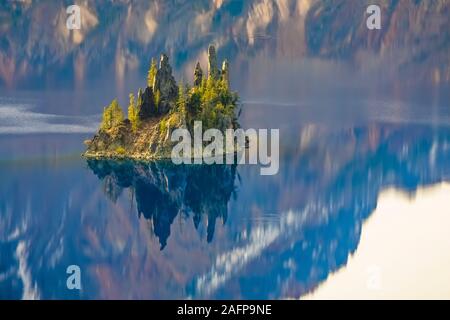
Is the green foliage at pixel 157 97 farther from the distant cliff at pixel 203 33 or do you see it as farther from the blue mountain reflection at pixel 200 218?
the distant cliff at pixel 203 33

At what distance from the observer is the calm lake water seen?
29.2 metres

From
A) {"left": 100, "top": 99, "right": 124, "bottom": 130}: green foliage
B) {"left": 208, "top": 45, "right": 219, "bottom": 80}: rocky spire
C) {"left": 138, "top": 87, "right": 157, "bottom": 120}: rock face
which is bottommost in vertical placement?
{"left": 100, "top": 99, "right": 124, "bottom": 130}: green foliage

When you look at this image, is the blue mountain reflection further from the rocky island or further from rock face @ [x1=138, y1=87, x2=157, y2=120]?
rock face @ [x1=138, y1=87, x2=157, y2=120]

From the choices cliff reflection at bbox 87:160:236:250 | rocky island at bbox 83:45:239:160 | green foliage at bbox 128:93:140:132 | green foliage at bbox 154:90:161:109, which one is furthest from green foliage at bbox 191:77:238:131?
cliff reflection at bbox 87:160:236:250

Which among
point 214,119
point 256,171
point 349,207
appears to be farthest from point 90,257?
point 214,119

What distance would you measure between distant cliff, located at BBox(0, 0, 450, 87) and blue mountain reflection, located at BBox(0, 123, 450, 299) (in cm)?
1561

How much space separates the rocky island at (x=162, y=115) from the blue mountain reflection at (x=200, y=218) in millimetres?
1039

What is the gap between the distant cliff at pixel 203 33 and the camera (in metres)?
Answer: 62.3

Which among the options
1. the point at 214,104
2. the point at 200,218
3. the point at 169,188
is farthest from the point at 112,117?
the point at 200,218

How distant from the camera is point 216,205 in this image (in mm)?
36750

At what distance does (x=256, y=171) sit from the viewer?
1670 inches

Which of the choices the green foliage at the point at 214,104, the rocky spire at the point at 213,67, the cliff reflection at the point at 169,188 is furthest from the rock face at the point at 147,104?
the cliff reflection at the point at 169,188

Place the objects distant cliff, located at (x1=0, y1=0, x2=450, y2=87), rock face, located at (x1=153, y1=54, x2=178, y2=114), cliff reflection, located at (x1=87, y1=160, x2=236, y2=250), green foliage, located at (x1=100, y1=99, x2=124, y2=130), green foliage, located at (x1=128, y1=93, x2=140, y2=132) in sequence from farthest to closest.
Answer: distant cliff, located at (x1=0, y1=0, x2=450, y2=87) → rock face, located at (x1=153, y1=54, x2=178, y2=114) → green foliage, located at (x1=100, y1=99, x2=124, y2=130) → green foliage, located at (x1=128, y1=93, x2=140, y2=132) → cliff reflection, located at (x1=87, y1=160, x2=236, y2=250)
